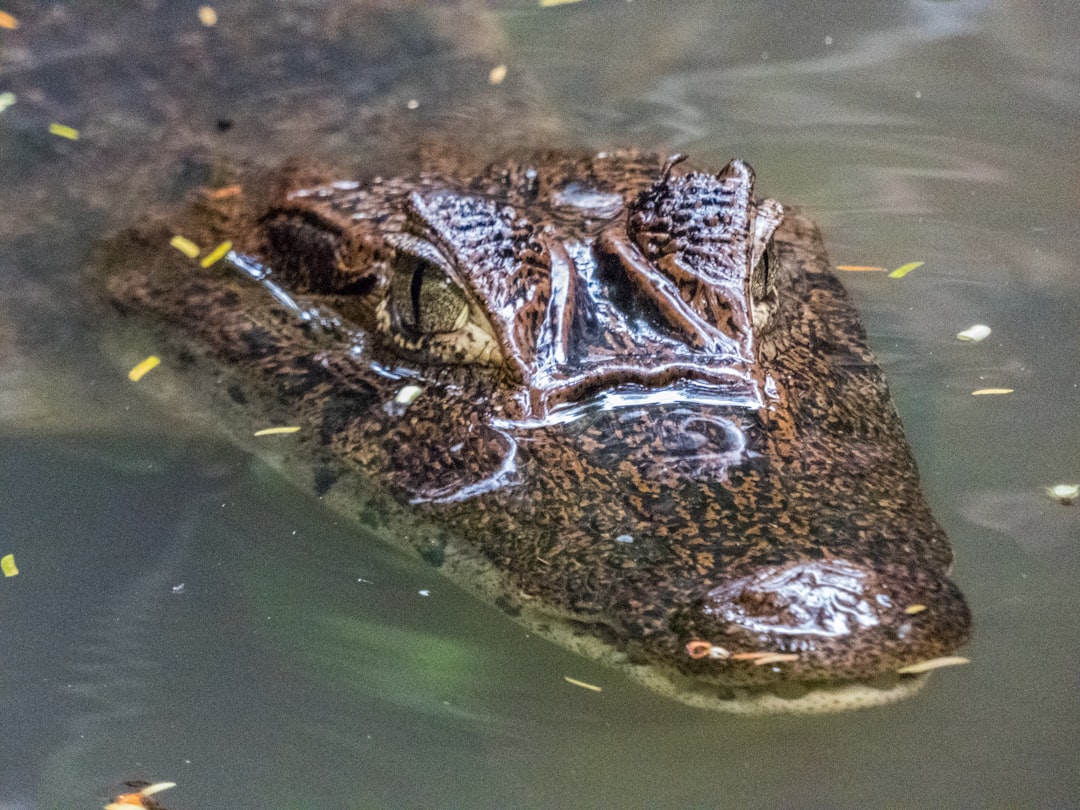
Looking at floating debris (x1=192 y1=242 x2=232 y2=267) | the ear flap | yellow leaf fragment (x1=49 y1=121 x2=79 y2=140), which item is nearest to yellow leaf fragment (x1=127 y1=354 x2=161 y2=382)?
floating debris (x1=192 y1=242 x2=232 y2=267)

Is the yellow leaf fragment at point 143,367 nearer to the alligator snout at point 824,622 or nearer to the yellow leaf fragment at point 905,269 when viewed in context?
the alligator snout at point 824,622

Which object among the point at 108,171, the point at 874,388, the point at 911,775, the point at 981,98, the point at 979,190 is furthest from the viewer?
the point at 981,98

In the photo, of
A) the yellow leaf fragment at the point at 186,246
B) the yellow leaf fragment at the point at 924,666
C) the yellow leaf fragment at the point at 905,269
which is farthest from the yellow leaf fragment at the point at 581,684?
the yellow leaf fragment at the point at 905,269

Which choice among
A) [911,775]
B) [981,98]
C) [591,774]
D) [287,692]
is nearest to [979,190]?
[981,98]

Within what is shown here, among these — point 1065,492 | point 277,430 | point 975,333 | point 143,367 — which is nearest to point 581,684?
point 277,430

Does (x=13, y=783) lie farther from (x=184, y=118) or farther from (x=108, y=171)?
(x=184, y=118)

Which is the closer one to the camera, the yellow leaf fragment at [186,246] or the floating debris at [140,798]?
the floating debris at [140,798]

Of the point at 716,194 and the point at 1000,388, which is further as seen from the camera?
the point at 1000,388

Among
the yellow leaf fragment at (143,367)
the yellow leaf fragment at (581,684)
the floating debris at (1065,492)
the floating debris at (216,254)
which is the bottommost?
the yellow leaf fragment at (581,684)
